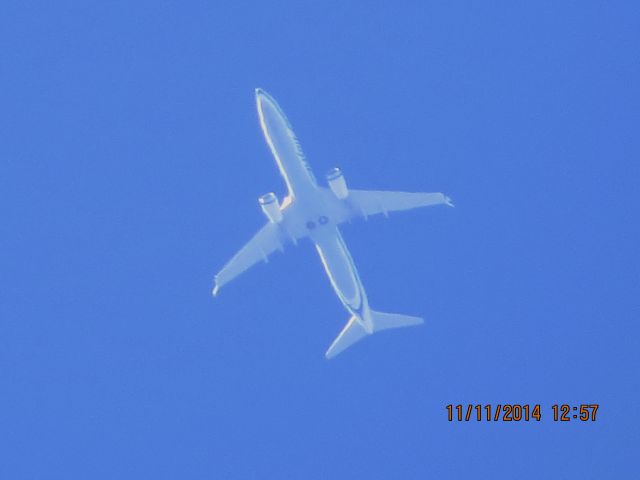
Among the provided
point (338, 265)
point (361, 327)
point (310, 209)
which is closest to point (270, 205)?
point (310, 209)

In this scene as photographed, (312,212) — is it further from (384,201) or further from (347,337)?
(347,337)

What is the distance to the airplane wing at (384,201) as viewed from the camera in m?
54.7

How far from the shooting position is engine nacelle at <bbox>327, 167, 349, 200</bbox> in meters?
53.0

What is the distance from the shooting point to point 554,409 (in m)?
62.1

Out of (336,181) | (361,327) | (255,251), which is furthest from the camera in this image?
(361,327)

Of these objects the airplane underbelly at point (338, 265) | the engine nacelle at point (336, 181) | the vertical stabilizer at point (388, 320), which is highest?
the engine nacelle at point (336, 181)

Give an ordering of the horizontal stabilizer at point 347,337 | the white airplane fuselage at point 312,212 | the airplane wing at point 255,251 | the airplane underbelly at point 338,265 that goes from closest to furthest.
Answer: the white airplane fuselage at point 312,212
the airplane underbelly at point 338,265
the airplane wing at point 255,251
the horizontal stabilizer at point 347,337

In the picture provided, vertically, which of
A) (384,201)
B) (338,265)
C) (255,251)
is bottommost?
(338,265)

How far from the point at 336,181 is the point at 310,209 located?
2182mm

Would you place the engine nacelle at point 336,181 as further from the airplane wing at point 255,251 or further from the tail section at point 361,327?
the tail section at point 361,327

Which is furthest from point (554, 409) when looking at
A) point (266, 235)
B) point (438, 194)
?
point (266, 235)

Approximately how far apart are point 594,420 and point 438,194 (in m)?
19.3

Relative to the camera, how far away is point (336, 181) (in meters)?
53.0

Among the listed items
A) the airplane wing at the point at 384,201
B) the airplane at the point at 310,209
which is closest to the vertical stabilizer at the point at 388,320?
the airplane at the point at 310,209
